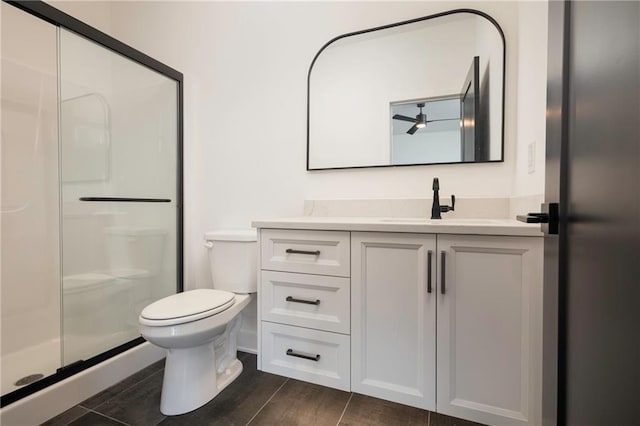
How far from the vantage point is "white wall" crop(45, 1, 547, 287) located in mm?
1608

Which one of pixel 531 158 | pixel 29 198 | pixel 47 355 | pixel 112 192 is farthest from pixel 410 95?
pixel 47 355

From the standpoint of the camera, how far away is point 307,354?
4.71 feet

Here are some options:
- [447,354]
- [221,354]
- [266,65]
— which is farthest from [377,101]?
[221,354]

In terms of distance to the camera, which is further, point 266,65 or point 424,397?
point 266,65

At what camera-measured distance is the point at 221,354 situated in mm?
1611

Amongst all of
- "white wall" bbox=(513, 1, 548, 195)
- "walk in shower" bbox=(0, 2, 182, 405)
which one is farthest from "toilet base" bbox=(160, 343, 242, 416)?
"white wall" bbox=(513, 1, 548, 195)

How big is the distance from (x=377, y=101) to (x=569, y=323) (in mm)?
1465

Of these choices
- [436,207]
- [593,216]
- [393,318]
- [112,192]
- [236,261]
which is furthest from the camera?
[112,192]

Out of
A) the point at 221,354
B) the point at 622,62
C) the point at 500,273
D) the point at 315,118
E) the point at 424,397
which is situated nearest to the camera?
the point at 622,62

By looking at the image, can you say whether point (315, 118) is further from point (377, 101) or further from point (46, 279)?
point (46, 279)

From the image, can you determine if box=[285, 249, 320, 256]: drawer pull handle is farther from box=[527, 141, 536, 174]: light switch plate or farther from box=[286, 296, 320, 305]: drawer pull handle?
box=[527, 141, 536, 174]: light switch plate

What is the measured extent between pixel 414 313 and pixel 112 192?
6.05 feet

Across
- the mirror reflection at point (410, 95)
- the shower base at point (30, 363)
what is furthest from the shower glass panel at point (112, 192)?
the mirror reflection at point (410, 95)

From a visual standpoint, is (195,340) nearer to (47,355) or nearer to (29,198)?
(47,355)
